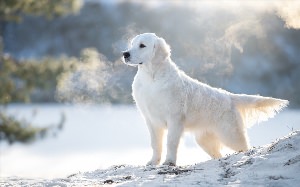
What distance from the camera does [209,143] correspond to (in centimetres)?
889

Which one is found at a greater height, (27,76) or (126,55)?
(27,76)

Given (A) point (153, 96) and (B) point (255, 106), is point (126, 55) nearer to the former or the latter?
(A) point (153, 96)

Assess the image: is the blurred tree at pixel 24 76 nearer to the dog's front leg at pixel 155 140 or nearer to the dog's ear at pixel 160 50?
the dog's front leg at pixel 155 140

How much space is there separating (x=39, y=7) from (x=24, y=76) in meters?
2.20

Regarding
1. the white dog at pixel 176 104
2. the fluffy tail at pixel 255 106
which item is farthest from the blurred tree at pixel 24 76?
the fluffy tail at pixel 255 106

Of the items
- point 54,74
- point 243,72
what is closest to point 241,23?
point 54,74

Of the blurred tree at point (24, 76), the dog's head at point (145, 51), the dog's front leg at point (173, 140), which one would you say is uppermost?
the blurred tree at point (24, 76)

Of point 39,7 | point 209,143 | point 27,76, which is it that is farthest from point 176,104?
point 39,7

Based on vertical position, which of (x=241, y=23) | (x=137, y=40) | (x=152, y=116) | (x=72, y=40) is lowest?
(x=152, y=116)

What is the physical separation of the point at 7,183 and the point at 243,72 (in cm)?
3599

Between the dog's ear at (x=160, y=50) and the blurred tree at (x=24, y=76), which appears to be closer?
the dog's ear at (x=160, y=50)

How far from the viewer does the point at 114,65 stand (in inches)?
649

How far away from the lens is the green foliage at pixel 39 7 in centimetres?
1617

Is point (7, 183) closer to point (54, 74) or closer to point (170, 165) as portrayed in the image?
point (170, 165)
